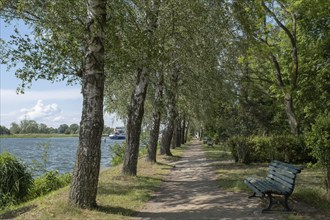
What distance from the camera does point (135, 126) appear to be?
48.2 ft

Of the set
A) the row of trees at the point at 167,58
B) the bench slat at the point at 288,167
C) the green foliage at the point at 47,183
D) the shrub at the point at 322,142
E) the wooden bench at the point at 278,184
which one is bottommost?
the green foliage at the point at 47,183

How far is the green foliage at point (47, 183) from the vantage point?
1396 cm

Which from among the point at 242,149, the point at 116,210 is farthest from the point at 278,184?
the point at 242,149

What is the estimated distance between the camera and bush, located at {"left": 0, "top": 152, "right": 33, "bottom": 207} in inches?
487

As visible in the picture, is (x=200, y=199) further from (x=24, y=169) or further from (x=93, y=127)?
(x=24, y=169)

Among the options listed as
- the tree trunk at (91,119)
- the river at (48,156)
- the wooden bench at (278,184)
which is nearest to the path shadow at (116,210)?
the tree trunk at (91,119)

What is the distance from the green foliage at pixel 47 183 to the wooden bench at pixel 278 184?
26.2 feet

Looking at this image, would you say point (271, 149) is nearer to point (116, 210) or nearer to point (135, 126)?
point (135, 126)

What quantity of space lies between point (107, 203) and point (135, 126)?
5670 mm

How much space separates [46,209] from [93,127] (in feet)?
6.64

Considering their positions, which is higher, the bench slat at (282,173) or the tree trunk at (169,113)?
the tree trunk at (169,113)

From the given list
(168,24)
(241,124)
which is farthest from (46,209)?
(241,124)

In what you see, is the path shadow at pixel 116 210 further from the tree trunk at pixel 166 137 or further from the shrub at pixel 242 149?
the tree trunk at pixel 166 137

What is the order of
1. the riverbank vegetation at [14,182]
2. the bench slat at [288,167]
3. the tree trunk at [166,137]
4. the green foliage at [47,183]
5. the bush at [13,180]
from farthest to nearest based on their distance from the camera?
1. the tree trunk at [166,137]
2. the green foliage at [47,183]
3. the bush at [13,180]
4. the riverbank vegetation at [14,182]
5. the bench slat at [288,167]
